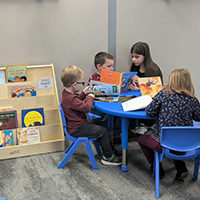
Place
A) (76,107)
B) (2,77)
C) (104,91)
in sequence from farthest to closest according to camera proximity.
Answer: (2,77) < (104,91) < (76,107)

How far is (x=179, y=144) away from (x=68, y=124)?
3.66ft

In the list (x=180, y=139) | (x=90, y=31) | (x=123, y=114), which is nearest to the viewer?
(x=180, y=139)

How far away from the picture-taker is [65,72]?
277cm

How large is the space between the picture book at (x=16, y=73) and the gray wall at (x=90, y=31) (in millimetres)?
120

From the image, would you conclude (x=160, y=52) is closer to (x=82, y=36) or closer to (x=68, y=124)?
(x=82, y=36)

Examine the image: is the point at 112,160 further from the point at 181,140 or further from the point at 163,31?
the point at 163,31

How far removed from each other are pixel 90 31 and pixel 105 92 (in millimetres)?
1078

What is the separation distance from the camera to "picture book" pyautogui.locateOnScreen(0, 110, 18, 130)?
3174 mm

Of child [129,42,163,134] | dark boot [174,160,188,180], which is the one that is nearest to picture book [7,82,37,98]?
child [129,42,163,134]

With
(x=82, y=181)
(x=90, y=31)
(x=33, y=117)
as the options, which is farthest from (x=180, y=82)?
(x=33, y=117)

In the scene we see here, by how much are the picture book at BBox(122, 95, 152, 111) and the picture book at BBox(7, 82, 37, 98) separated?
124 centimetres

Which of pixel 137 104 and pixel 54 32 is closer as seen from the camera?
pixel 137 104

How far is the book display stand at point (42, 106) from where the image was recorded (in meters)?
3.15

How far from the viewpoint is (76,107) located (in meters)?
2.71
